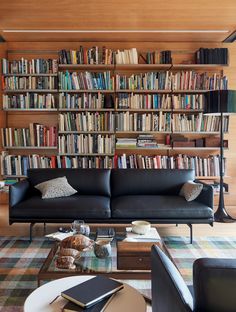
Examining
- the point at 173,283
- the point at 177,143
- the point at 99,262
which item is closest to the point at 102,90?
the point at 177,143

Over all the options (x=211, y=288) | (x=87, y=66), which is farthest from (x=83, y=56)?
(x=211, y=288)

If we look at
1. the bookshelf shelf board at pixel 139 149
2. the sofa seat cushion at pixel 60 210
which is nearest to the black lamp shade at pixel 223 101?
the bookshelf shelf board at pixel 139 149

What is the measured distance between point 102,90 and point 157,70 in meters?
0.98

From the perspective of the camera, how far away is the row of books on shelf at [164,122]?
16.2 ft

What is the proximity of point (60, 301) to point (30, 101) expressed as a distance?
395cm

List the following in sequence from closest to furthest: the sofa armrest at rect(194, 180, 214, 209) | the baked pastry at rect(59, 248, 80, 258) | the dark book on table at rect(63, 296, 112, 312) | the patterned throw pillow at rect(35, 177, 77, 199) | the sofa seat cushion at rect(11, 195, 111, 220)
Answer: the dark book on table at rect(63, 296, 112, 312) < the baked pastry at rect(59, 248, 80, 258) < the sofa seat cushion at rect(11, 195, 111, 220) < the sofa armrest at rect(194, 180, 214, 209) < the patterned throw pillow at rect(35, 177, 77, 199)

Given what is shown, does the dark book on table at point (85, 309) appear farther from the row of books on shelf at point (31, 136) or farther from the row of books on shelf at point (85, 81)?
the row of books on shelf at point (85, 81)

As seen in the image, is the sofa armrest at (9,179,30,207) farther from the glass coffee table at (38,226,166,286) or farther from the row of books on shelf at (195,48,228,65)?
the row of books on shelf at (195,48,228,65)

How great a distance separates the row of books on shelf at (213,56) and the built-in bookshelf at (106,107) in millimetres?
45

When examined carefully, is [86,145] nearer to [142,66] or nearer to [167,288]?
[142,66]

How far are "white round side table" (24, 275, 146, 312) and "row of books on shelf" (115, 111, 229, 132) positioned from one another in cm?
349

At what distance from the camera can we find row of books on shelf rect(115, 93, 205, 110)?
4934 mm

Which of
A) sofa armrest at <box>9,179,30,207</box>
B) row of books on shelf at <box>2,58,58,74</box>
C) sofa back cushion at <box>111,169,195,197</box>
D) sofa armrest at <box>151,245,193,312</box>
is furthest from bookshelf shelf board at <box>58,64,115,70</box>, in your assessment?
sofa armrest at <box>151,245,193,312</box>

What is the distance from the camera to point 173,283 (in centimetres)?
112
